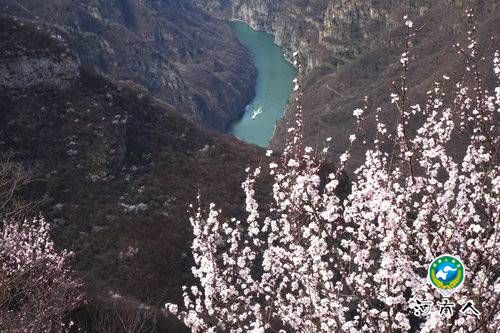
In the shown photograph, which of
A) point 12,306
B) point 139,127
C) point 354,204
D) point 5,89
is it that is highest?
point 354,204

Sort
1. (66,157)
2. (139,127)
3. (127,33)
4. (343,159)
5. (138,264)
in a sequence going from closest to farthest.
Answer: (343,159) → (138,264) → (66,157) → (139,127) → (127,33)

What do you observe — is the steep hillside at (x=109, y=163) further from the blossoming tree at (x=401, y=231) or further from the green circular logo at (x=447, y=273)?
the green circular logo at (x=447, y=273)

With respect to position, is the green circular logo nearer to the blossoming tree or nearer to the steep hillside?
the blossoming tree

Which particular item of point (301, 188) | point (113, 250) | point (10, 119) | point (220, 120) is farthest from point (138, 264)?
point (220, 120)

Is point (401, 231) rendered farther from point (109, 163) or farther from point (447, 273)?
point (109, 163)

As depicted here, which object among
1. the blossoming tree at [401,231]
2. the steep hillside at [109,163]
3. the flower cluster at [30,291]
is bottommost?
the steep hillside at [109,163]

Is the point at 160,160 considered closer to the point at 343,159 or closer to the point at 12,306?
the point at 12,306

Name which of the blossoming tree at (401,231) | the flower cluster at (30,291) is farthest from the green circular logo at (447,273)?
the flower cluster at (30,291)

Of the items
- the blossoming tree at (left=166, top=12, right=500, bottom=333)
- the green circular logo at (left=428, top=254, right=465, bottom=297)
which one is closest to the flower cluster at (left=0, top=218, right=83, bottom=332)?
the blossoming tree at (left=166, top=12, right=500, bottom=333)
